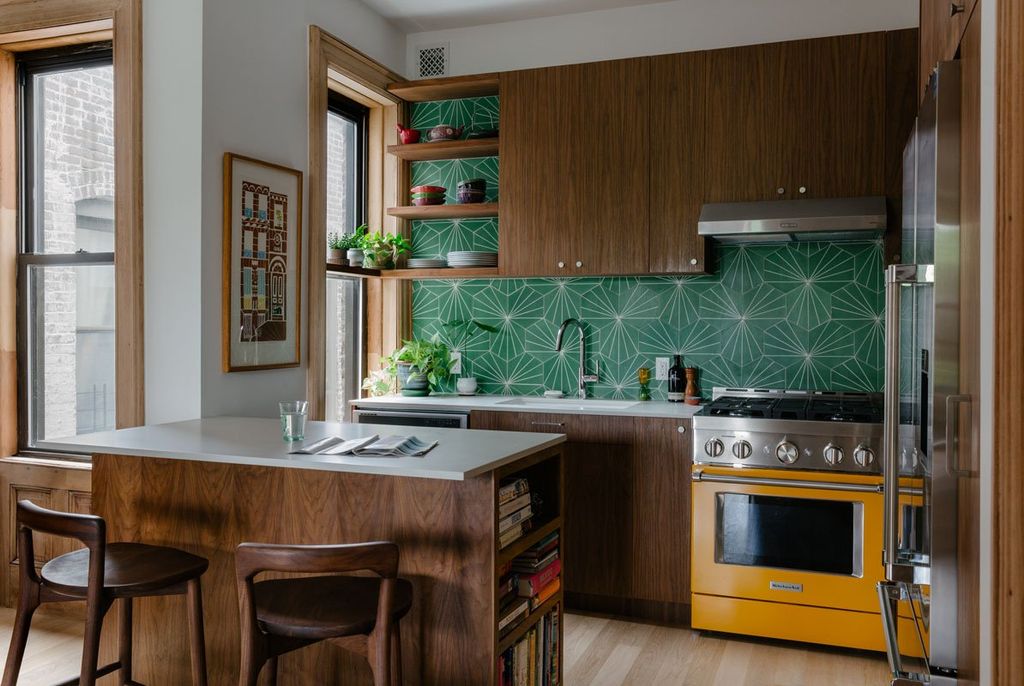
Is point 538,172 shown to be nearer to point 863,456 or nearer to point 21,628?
point 863,456

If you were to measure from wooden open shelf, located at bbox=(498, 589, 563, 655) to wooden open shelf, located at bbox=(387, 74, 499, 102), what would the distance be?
8.49 feet

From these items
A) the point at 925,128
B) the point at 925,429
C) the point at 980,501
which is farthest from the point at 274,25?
the point at 980,501

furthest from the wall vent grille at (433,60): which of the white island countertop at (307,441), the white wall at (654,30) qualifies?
the white island countertop at (307,441)

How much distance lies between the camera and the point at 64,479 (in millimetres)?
3494

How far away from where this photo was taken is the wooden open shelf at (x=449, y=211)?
13.5 feet

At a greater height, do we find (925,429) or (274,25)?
(274,25)

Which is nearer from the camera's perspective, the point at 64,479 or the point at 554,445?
the point at 554,445

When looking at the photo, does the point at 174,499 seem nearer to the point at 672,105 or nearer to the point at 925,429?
the point at 925,429

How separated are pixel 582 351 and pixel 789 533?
1.40 m

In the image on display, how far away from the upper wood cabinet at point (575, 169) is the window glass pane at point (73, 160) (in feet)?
5.91

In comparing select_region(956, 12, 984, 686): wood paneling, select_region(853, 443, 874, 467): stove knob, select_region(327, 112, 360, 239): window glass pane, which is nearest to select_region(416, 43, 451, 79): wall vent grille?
select_region(327, 112, 360, 239): window glass pane

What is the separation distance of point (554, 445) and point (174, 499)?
1.21m

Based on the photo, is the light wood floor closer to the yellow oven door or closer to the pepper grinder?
the yellow oven door

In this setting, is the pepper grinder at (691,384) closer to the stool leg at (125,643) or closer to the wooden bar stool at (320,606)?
the wooden bar stool at (320,606)
